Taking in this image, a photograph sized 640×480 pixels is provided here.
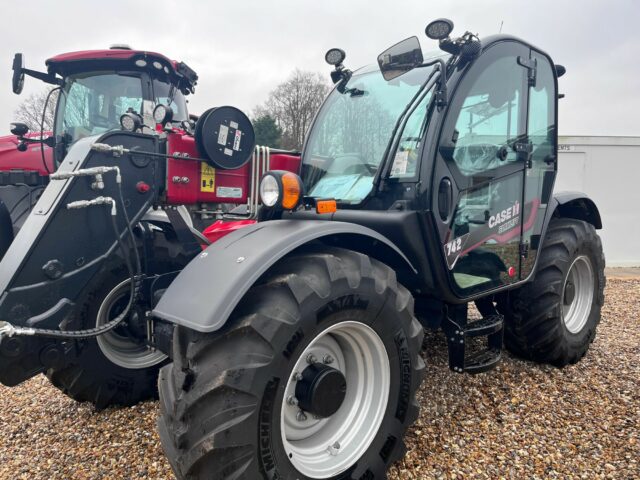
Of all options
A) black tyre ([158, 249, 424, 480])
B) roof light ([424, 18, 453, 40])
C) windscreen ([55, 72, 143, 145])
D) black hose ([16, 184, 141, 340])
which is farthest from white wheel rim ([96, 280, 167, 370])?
windscreen ([55, 72, 143, 145])

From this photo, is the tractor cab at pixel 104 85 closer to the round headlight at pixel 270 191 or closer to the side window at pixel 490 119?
the round headlight at pixel 270 191

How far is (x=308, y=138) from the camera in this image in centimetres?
344

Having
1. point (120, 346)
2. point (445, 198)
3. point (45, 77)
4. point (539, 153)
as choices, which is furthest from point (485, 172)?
point (45, 77)

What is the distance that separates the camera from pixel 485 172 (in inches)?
117

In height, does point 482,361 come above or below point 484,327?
below

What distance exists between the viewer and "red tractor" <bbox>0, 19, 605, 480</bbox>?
1.82 m

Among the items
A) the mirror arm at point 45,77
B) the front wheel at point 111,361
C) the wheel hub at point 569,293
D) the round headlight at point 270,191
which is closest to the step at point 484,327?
the wheel hub at point 569,293

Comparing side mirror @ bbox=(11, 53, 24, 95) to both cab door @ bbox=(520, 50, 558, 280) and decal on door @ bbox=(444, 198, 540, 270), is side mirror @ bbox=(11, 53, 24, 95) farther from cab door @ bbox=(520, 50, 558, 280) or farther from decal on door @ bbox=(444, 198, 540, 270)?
cab door @ bbox=(520, 50, 558, 280)

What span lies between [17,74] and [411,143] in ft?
15.1

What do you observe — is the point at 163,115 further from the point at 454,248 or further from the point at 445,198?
the point at 454,248

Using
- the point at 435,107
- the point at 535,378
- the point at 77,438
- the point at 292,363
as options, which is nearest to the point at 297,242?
the point at 292,363

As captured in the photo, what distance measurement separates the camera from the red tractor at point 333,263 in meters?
1.82

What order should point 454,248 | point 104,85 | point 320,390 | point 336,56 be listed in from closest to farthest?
point 320,390, point 454,248, point 336,56, point 104,85

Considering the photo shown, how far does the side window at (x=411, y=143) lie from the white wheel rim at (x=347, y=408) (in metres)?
1.00
